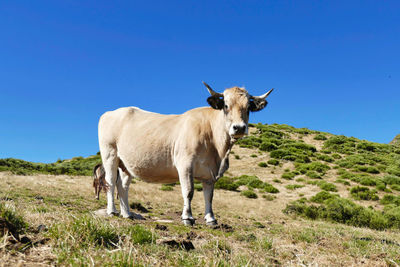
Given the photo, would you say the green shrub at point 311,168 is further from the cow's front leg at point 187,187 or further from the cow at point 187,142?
the cow's front leg at point 187,187

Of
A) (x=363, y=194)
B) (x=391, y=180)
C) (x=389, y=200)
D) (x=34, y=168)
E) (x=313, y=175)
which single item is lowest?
(x=34, y=168)

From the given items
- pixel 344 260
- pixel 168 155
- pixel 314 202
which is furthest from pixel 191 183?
pixel 314 202

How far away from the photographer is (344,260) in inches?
158

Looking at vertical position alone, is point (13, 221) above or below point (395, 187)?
below

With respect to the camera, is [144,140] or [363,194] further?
[363,194]

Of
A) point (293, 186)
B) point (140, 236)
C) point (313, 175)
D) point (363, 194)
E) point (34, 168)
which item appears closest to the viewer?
point (140, 236)

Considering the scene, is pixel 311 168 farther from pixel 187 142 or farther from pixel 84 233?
pixel 84 233

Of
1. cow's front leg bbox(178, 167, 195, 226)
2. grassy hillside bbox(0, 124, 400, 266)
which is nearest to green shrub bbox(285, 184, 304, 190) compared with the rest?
grassy hillside bbox(0, 124, 400, 266)

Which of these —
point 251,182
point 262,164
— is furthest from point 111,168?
point 262,164

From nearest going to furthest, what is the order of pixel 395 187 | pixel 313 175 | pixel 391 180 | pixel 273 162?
pixel 395 187
pixel 391 180
pixel 313 175
pixel 273 162

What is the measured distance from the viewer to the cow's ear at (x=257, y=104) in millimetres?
6778

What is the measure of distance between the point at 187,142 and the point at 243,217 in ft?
18.0

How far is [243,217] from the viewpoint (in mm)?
11109

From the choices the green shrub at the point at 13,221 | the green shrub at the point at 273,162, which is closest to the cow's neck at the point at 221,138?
the green shrub at the point at 13,221
